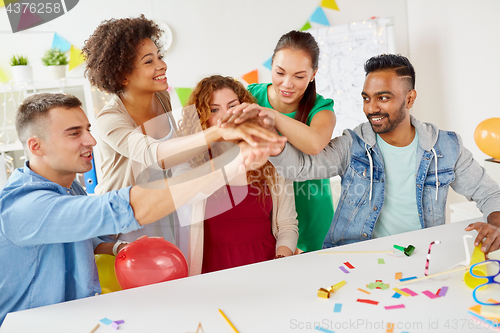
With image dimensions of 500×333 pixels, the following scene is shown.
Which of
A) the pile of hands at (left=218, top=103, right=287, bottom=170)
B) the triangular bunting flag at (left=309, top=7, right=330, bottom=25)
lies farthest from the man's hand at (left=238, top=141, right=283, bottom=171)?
the triangular bunting flag at (left=309, top=7, right=330, bottom=25)

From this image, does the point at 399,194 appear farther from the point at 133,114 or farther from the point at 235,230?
the point at 133,114

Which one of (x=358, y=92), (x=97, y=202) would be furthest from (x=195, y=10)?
(x=97, y=202)

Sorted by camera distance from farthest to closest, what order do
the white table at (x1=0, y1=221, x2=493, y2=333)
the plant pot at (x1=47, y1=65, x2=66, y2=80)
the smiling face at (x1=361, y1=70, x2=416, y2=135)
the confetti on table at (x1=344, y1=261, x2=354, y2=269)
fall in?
the plant pot at (x1=47, y1=65, x2=66, y2=80)
the smiling face at (x1=361, y1=70, x2=416, y2=135)
the confetti on table at (x1=344, y1=261, x2=354, y2=269)
the white table at (x1=0, y1=221, x2=493, y2=333)

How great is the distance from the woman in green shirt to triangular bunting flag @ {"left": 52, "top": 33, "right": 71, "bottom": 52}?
2.26m

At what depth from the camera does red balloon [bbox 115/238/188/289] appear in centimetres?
123

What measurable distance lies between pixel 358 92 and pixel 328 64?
1.23 ft

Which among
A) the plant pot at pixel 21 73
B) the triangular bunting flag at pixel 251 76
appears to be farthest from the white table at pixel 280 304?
the triangular bunting flag at pixel 251 76

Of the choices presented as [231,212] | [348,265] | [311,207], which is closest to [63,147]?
[231,212]

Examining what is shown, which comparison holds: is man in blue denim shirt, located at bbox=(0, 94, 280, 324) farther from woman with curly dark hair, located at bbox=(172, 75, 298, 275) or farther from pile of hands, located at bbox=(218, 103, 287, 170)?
woman with curly dark hair, located at bbox=(172, 75, 298, 275)

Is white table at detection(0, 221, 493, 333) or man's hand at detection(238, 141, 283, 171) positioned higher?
man's hand at detection(238, 141, 283, 171)

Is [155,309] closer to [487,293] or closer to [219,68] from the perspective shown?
[487,293]

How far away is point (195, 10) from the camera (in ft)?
11.8

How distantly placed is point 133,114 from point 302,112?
710mm

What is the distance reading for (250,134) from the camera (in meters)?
1.33
